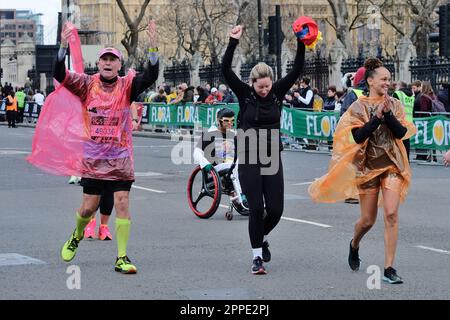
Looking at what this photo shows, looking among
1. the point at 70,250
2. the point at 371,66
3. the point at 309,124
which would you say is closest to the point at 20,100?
the point at 309,124

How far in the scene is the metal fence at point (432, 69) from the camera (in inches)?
1281

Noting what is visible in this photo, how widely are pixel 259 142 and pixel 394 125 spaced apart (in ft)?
4.03

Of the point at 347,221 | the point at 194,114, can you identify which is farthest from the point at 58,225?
the point at 194,114

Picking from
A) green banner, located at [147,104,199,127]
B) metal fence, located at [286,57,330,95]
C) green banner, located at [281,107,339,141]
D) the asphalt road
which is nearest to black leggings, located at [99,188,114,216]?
the asphalt road

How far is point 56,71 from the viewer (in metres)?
10.5

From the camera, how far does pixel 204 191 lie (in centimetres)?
1499

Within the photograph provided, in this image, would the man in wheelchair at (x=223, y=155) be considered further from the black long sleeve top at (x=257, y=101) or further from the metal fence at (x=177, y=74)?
the metal fence at (x=177, y=74)

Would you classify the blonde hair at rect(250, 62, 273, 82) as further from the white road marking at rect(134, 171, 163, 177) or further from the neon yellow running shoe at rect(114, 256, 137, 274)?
the white road marking at rect(134, 171, 163, 177)

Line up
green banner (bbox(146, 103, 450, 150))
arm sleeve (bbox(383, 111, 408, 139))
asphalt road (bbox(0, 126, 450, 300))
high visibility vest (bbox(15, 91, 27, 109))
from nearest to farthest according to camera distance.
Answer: asphalt road (bbox(0, 126, 450, 300)) → arm sleeve (bbox(383, 111, 408, 139)) → green banner (bbox(146, 103, 450, 150)) → high visibility vest (bbox(15, 91, 27, 109))

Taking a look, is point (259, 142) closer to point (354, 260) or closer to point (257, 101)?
point (257, 101)

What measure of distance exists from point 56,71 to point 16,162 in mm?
15532

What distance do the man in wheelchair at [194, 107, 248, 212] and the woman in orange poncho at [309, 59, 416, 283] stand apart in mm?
4550

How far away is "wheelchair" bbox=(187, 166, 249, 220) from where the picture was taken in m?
14.7
